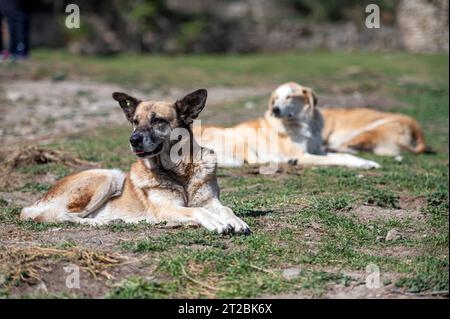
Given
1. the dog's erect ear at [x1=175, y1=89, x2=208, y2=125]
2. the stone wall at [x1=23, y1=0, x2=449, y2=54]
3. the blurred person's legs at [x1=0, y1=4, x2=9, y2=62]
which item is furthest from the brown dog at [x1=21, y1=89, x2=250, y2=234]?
the stone wall at [x1=23, y1=0, x2=449, y2=54]

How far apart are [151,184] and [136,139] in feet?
1.61

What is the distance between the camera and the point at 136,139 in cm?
627

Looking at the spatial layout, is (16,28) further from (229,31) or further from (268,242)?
(268,242)

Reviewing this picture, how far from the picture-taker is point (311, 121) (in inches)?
433

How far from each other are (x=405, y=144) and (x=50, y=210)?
6623 mm

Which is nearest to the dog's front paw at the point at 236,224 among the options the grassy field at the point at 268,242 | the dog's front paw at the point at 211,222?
the dog's front paw at the point at 211,222

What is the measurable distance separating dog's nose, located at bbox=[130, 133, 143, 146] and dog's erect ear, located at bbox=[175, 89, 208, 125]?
516 mm

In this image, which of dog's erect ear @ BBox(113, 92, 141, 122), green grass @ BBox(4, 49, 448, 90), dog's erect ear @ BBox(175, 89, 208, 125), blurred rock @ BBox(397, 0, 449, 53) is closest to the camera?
dog's erect ear @ BBox(175, 89, 208, 125)

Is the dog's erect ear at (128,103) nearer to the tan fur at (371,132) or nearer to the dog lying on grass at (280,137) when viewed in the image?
the dog lying on grass at (280,137)

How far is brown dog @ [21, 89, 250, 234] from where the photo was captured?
643 centimetres

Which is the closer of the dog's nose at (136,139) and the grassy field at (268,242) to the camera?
the grassy field at (268,242)

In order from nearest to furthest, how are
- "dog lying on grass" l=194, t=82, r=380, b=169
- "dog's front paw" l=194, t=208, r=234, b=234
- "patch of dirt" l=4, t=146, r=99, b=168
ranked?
1. "dog's front paw" l=194, t=208, r=234, b=234
2. "patch of dirt" l=4, t=146, r=99, b=168
3. "dog lying on grass" l=194, t=82, r=380, b=169

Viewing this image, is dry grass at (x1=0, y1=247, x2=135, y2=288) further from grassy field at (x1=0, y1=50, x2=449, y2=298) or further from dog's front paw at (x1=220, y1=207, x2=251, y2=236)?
dog's front paw at (x1=220, y1=207, x2=251, y2=236)

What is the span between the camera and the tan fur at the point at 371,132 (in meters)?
11.6
